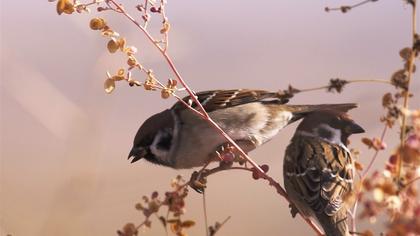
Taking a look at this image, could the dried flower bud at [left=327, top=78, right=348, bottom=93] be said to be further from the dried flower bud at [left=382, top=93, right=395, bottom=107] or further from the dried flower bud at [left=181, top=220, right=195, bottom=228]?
the dried flower bud at [left=181, top=220, right=195, bottom=228]

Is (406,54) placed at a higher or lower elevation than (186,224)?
higher

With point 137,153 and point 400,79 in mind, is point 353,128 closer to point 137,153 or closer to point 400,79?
point 137,153

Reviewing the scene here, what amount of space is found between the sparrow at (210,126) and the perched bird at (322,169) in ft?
0.28

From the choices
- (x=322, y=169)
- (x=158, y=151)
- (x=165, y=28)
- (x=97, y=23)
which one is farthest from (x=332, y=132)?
(x=97, y=23)

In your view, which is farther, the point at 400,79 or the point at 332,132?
the point at 332,132

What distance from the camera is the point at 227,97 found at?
2.16 m

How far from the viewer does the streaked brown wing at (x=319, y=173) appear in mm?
1615

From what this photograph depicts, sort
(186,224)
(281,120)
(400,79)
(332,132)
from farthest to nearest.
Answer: (281,120), (332,132), (186,224), (400,79)

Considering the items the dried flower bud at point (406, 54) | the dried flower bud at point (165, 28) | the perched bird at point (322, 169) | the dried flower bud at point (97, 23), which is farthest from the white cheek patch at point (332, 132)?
the dried flower bud at point (406, 54)

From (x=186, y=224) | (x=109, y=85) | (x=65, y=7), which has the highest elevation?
(x=65, y=7)

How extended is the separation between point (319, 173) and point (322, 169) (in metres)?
0.02

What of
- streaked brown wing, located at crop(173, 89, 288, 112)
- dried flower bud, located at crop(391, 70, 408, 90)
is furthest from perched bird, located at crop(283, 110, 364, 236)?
dried flower bud, located at crop(391, 70, 408, 90)

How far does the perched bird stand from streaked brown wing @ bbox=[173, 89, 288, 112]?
196mm

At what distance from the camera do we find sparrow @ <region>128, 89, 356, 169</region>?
78.8 inches
